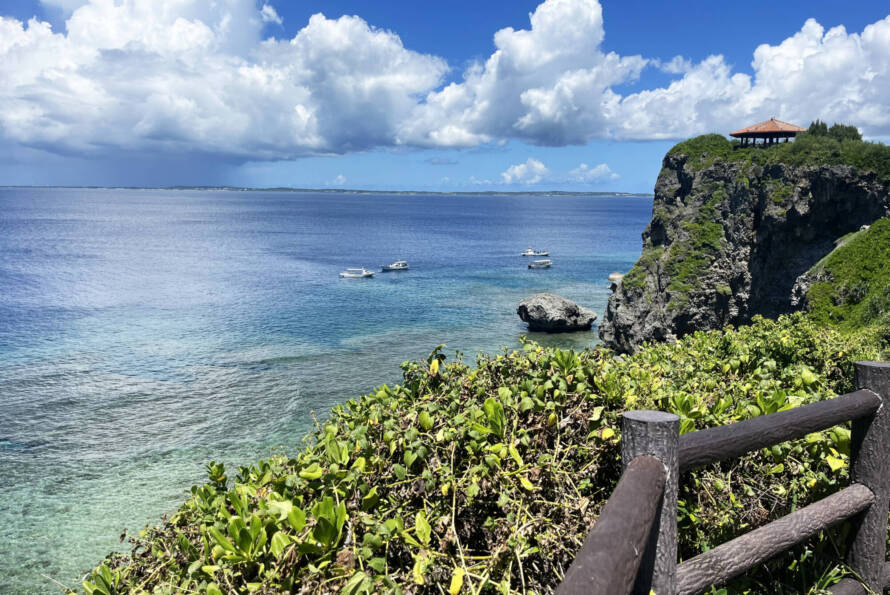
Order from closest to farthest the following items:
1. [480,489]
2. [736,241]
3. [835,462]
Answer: [480,489]
[835,462]
[736,241]

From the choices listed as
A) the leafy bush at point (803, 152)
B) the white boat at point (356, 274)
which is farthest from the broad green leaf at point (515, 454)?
the white boat at point (356, 274)

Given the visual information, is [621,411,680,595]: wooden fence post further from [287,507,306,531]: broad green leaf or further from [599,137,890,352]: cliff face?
[599,137,890,352]: cliff face

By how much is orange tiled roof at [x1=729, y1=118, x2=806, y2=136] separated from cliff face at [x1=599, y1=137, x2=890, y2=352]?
8.70 meters

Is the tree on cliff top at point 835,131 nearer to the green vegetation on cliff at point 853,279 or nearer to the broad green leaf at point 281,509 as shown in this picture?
the green vegetation on cliff at point 853,279

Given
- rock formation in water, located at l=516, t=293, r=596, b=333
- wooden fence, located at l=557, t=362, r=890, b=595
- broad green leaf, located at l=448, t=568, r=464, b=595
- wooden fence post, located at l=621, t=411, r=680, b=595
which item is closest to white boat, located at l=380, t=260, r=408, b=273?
rock formation in water, located at l=516, t=293, r=596, b=333

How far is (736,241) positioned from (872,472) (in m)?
44.3

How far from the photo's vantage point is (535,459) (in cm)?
355

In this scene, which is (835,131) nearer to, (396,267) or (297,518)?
(396,267)

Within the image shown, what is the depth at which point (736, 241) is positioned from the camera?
43.3 m

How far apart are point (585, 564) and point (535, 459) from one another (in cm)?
191

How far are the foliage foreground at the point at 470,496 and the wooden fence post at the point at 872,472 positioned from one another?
0.14m

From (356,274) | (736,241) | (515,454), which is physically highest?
(736,241)

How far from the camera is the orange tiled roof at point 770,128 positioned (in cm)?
5100

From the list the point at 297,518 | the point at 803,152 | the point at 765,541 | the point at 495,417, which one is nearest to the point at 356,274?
the point at 803,152
